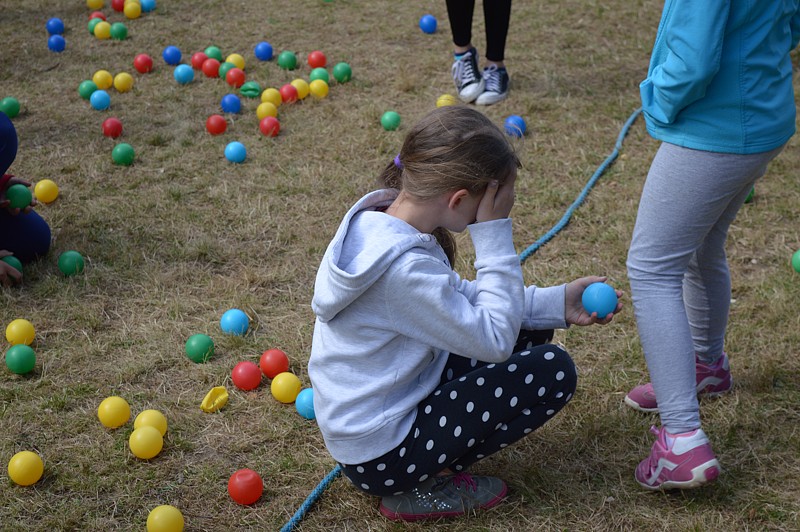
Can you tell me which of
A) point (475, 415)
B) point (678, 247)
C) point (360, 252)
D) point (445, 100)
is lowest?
point (445, 100)

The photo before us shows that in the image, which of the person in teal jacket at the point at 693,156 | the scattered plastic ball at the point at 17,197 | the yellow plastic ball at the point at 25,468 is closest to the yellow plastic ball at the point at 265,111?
the scattered plastic ball at the point at 17,197

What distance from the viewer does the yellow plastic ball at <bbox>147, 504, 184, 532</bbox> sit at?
234 centimetres

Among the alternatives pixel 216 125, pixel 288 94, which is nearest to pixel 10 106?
pixel 216 125

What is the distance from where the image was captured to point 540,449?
2.68 m

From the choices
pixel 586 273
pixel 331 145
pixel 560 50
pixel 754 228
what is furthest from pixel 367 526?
pixel 560 50

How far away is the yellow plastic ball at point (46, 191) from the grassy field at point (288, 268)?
0.06 meters

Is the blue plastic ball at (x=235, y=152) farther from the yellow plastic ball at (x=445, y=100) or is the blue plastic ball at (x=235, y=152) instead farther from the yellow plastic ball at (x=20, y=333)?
the yellow plastic ball at (x=20, y=333)

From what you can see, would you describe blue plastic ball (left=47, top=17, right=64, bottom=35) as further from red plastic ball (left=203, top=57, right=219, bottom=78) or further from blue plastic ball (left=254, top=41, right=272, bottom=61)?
blue plastic ball (left=254, top=41, right=272, bottom=61)

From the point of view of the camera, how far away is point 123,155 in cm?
456

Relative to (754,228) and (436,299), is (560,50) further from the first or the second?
(436,299)

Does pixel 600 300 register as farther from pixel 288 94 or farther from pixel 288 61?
pixel 288 61

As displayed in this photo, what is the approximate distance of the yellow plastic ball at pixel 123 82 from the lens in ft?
17.8

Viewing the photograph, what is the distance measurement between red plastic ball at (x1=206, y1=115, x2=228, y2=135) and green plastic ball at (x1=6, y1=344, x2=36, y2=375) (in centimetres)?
216

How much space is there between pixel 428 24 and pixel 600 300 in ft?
14.5
